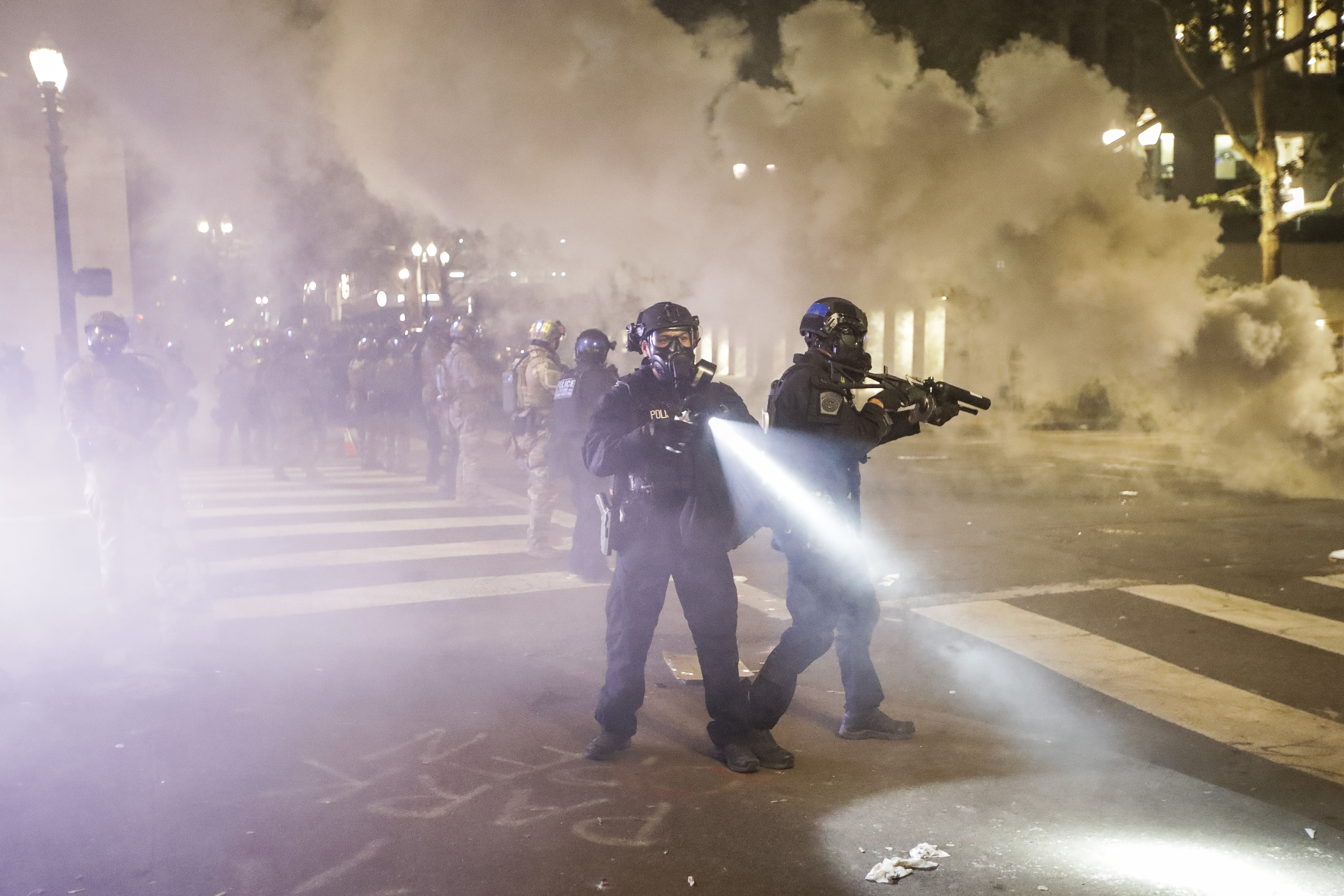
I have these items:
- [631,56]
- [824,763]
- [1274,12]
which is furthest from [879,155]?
[1274,12]

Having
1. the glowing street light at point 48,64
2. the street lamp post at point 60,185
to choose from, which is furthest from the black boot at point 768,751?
the glowing street light at point 48,64

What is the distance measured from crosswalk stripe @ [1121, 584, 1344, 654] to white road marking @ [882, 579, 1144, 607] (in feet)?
0.52

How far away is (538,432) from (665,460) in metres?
4.24

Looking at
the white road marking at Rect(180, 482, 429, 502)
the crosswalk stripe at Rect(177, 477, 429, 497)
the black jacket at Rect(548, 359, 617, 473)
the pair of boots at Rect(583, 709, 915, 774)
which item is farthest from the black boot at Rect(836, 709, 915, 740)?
the crosswalk stripe at Rect(177, 477, 429, 497)

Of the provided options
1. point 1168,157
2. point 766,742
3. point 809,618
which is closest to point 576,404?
point 809,618

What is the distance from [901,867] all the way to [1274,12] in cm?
1978

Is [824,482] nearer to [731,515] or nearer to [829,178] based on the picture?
[731,515]

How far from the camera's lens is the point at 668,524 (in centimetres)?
386

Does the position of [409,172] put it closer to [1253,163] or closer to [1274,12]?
[1253,163]

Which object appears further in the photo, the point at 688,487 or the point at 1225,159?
the point at 1225,159

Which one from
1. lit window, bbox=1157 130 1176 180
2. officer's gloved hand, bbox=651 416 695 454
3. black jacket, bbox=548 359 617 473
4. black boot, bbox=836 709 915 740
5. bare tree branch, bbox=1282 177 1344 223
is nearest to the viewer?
officer's gloved hand, bbox=651 416 695 454

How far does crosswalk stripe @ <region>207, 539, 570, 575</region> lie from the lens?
25.4ft

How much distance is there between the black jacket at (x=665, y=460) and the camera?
379cm

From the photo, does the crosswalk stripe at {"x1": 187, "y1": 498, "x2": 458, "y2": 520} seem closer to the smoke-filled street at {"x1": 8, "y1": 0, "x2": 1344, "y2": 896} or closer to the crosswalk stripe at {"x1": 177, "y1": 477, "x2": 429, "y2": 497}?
the smoke-filled street at {"x1": 8, "y1": 0, "x2": 1344, "y2": 896}
